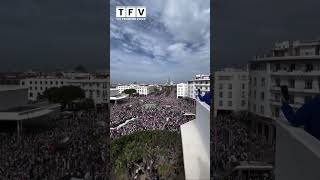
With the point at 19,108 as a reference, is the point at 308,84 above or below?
above

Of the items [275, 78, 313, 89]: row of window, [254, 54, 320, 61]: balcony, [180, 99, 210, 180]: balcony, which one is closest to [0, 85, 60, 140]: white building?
[180, 99, 210, 180]: balcony

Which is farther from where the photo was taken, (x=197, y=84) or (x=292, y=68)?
(x=197, y=84)

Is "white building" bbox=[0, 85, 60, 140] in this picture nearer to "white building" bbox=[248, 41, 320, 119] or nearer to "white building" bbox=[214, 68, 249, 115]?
"white building" bbox=[214, 68, 249, 115]

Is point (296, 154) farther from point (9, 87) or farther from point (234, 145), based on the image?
point (9, 87)

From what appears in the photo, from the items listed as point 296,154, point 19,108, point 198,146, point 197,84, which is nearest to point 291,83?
point 198,146

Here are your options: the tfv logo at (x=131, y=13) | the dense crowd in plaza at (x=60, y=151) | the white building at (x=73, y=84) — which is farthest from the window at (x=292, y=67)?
the dense crowd in plaza at (x=60, y=151)
